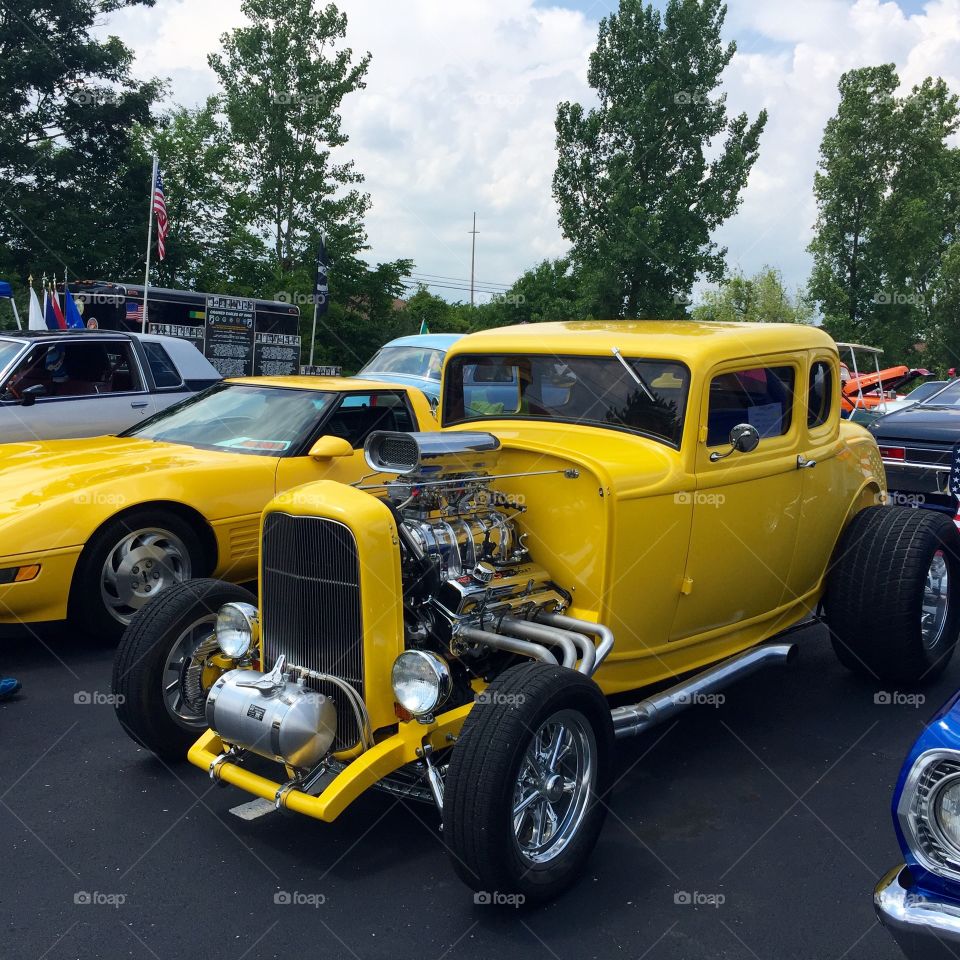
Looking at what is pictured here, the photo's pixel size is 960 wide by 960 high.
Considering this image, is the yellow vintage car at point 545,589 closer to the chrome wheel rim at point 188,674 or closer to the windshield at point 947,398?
the chrome wheel rim at point 188,674

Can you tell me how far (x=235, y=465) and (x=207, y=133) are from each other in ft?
95.6

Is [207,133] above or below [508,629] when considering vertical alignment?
above

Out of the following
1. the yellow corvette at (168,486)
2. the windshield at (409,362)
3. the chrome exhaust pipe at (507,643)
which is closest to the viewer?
the chrome exhaust pipe at (507,643)

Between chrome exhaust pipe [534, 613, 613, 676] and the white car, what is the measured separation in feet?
19.5

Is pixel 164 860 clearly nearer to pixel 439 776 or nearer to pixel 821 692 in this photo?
pixel 439 776

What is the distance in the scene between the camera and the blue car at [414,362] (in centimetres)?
1327

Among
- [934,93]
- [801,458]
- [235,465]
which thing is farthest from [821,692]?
[934,93]

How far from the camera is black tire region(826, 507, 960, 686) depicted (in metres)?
4.98

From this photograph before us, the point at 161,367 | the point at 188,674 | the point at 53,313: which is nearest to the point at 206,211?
the point at 53,313

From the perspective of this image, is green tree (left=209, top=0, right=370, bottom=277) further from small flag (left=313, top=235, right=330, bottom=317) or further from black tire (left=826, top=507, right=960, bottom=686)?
black tire (left=826, top=507, right=960, bottom=686)

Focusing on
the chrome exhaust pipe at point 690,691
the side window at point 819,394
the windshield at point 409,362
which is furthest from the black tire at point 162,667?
the windshield at point 409,362

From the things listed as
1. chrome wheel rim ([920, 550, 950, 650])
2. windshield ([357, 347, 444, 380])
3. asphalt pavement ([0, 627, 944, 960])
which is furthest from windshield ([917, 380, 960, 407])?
windshield ([357, 347, 444, 380])

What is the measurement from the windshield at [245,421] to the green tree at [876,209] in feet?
74.0

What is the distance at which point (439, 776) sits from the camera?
132 inches
